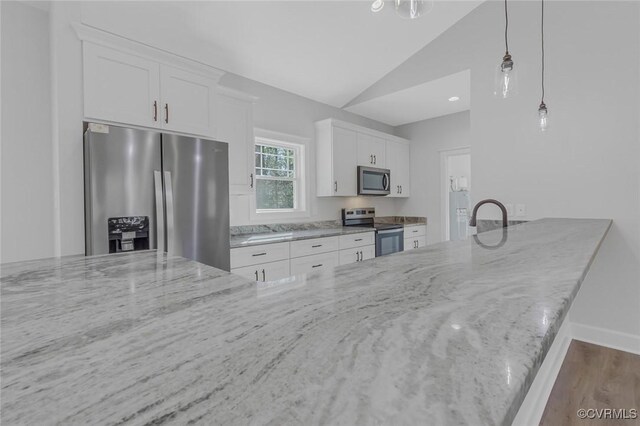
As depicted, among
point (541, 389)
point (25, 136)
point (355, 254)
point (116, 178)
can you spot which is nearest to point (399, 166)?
point (355, 254)

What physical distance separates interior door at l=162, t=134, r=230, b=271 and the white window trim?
927 mm

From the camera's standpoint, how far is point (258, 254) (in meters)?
2.79

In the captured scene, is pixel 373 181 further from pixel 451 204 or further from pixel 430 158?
pixel 451 204

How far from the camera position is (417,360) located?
0.37 m

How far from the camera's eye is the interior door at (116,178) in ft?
6.46

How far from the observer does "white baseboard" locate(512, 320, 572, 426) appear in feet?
4.56

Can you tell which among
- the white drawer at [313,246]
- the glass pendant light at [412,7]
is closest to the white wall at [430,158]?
the white drawer at [313,246]

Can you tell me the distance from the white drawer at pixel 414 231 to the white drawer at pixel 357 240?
2.90ft

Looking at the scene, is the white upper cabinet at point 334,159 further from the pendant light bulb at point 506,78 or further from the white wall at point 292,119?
the pendant light bulb at point 506,78

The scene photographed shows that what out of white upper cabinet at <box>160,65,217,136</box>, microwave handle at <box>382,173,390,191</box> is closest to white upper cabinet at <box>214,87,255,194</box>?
white upper cabinet at <box>160,65,217,136</box>

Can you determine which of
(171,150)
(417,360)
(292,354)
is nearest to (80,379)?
(292,354)

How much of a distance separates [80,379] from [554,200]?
10.6 ft

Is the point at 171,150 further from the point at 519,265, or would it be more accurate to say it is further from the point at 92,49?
the point at 519,265

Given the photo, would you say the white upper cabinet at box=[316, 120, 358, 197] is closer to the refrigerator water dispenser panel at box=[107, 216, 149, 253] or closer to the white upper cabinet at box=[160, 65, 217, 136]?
the white upper cabinet at box=[160, 65, 217, 136]
